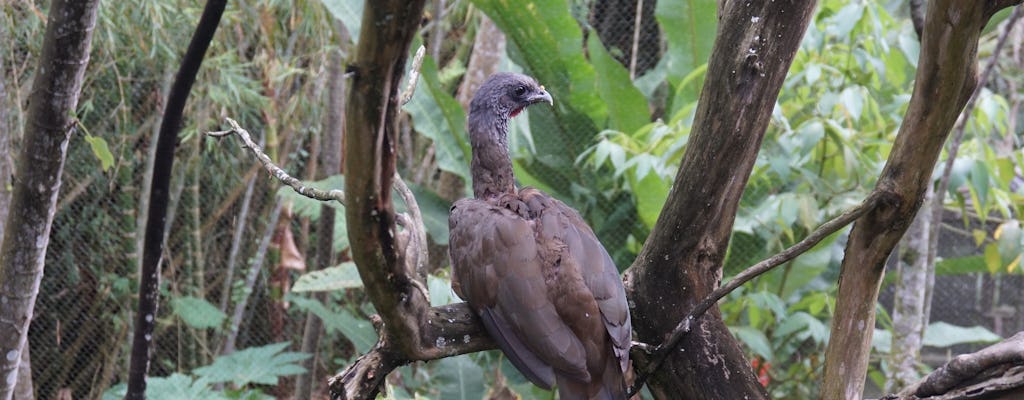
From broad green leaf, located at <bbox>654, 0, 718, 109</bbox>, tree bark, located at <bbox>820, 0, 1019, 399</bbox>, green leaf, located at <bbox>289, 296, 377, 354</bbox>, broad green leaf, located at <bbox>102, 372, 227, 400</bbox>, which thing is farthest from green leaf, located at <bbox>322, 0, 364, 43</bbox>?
tree bark, located at <bbox>820, 0, 1019, 399</bbox>

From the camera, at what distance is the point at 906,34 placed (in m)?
2.77

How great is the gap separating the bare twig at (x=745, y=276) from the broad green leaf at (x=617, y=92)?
6.35 ft

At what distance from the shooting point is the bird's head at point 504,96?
2.15 meters

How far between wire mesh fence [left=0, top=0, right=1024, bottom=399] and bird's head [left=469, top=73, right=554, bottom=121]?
4.43ft

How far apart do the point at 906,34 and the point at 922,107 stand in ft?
4.31

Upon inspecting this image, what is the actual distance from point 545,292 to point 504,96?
61 centimetres

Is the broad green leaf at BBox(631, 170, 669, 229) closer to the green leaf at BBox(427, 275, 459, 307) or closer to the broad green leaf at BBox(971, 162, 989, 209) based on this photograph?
the green leaf at BBox(427, 275, 459, 307)

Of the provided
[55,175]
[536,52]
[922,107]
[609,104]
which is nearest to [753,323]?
[609,104]

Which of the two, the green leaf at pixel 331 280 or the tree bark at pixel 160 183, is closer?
the tree bark at pixel 160 183

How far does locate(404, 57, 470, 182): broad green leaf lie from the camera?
3.43 metres

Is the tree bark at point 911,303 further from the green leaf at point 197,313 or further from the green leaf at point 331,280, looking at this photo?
the green leaf at point 197,313

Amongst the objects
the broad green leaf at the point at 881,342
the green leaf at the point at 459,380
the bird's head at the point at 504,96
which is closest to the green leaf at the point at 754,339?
the broad green leaf at the point at 881,342

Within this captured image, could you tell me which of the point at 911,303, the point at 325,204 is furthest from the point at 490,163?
the point at 325,204

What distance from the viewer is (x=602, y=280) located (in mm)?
1751
